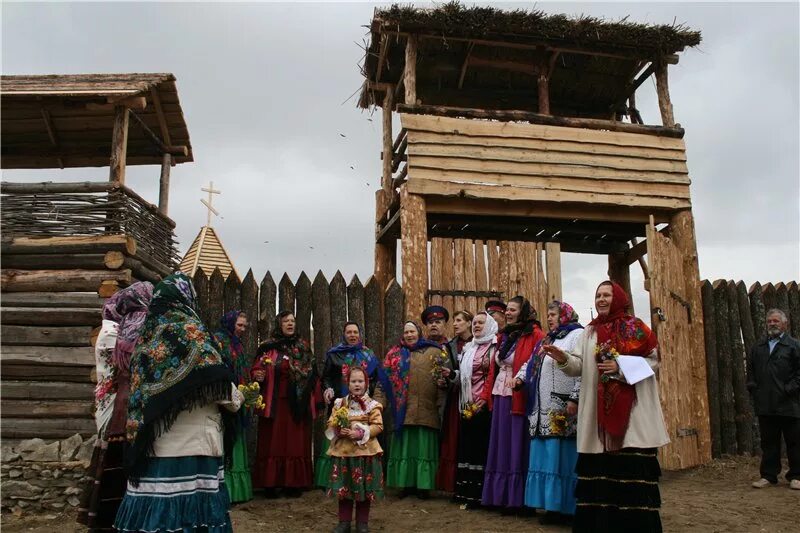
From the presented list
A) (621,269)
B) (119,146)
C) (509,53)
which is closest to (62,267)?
(119,146)

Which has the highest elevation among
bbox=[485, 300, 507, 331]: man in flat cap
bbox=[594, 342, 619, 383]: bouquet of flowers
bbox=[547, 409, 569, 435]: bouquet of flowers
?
bbox=[485, 300, 507, 331]: man in flat cap

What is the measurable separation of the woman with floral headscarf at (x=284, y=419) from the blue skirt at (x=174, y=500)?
10.0 ft

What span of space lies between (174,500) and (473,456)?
3331mm

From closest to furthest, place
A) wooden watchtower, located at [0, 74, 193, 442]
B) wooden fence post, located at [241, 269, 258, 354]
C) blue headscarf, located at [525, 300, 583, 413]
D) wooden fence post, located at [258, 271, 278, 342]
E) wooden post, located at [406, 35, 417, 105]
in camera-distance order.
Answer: blue headscarf, located at [525, 300, 583, 413]
wooden watchtower, located at [0, 74, 193, 442]
wooden fence post, located at [241, 269, 258, 354]
wooden fence post, located at [258, 271, 278, 342]
wooden post, located at [406, 35, 417, 105]

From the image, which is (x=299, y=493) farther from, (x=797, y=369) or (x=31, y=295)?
(x=797, y=369)

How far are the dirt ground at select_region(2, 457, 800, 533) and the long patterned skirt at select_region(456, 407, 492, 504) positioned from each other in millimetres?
173

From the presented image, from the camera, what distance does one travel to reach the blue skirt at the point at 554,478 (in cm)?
569

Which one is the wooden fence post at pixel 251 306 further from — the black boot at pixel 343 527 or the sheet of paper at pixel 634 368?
the sheet of paper at pixel 634 368

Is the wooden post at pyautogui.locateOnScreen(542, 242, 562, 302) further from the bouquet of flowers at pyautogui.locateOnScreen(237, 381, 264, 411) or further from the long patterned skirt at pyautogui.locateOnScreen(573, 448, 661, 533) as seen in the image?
the bouquet of flowers at pyautogui.locateOnScreen(237, 381, 264, 411)

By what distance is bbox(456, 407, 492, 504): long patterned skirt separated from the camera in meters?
6.48

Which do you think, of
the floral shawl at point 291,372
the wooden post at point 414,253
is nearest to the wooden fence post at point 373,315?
the wooden post at point 414,253

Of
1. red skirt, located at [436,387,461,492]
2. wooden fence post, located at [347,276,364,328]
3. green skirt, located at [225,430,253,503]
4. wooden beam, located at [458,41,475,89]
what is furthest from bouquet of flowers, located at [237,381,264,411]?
wooden beam, located at [458,41,475,89]

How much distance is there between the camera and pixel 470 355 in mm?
6781

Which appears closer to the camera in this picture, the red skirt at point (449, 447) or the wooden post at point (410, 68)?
the red skirt at point (449, 447)
